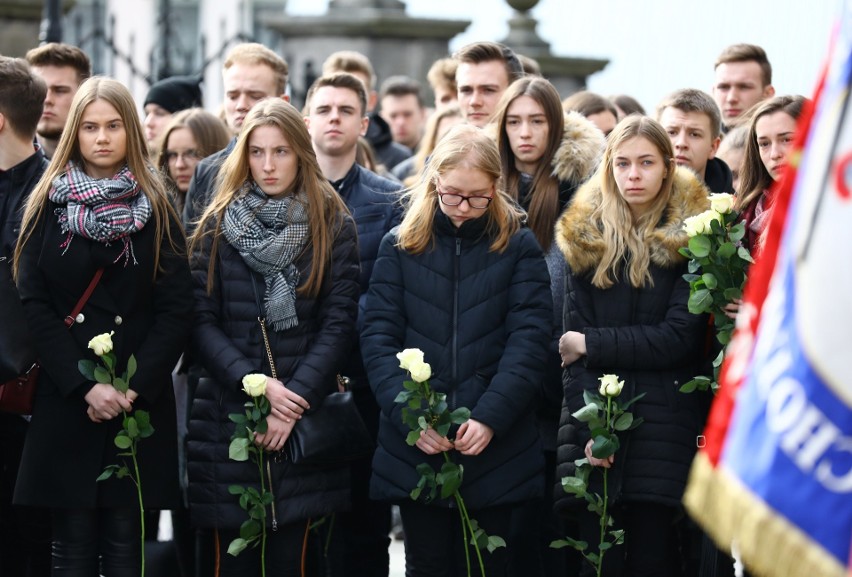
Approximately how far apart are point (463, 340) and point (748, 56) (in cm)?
305

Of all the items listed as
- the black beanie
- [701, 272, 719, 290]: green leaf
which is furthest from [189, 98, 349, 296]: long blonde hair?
the black beanie

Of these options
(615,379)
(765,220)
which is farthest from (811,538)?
(765,220)

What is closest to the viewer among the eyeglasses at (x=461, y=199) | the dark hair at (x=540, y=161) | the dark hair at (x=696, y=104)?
the eyeglasses at (x=461, y=199)

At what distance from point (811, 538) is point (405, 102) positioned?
785 cm

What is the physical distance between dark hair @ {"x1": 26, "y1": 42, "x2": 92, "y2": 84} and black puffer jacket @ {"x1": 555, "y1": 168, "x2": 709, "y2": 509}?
9.56 ft

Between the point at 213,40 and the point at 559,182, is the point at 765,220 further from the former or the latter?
the point at 213,40

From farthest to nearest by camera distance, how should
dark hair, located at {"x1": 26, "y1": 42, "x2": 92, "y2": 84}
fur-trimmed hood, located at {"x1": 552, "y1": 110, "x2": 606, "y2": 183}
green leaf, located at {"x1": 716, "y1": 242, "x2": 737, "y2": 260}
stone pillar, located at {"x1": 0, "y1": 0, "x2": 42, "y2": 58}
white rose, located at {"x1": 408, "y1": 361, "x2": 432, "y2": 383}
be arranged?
1. stone pillar, located at {"x1": 0, "y1": 0, "x2": 42, "y2": 58}
2. dark hair, located at {"x1": 26, "y1": 42, "x2": 92, "y2": 84}
3. fur-trimmed hood, located at {"x1": 552, "y1": 110, "x2": 606, "y2": 183}
4. green leaf, located at {"x1": 716, "y1": 242, "x2": 737, "y2": 260}
5. white rose, located at {"x1": 408, "y1": 361, "x2": 432, "y2": 383}

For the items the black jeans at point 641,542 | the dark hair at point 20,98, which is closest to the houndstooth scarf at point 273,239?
the dark hair at point 20,98

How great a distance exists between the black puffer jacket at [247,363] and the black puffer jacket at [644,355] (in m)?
0.86

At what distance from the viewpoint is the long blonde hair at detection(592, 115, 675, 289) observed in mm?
5270

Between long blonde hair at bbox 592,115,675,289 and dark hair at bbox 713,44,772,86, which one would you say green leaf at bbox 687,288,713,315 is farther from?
dark hair at bbox 713,44,772,86

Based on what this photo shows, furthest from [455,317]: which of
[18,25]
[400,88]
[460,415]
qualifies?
[18,25]

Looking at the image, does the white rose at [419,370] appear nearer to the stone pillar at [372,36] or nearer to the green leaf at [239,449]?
the green leaf at [239,449]

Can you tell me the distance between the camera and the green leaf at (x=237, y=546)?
505 centimetres
